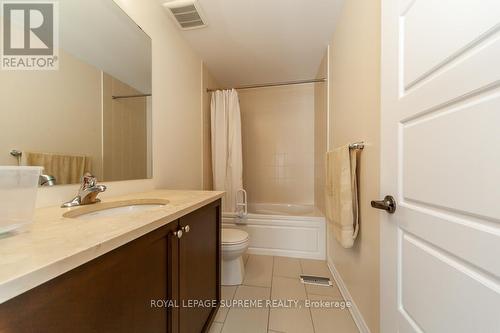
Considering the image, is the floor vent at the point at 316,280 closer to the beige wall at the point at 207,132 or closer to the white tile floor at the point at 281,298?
the white tile floor at the point at 281,298

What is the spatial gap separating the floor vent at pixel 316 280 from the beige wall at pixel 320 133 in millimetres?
769

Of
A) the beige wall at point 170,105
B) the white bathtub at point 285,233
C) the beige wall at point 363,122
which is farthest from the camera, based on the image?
the white bathtub at point 285,233

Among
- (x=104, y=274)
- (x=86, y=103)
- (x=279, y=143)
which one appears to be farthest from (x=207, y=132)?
(x=104, y=274)

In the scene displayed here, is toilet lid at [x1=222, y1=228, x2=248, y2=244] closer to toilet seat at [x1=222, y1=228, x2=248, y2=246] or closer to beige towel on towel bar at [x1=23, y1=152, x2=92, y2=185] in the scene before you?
toilet seat at [x1=222, y1=228, x2=248, y2=246]

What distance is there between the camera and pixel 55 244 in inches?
17.2

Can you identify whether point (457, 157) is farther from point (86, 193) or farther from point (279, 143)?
point (279, 143)

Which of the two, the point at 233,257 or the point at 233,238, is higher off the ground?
the point at 233,238

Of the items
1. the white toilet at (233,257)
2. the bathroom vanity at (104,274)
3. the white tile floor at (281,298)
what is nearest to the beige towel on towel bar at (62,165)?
the bathroom vanity at (104,274)

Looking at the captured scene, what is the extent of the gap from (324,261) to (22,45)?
262cm

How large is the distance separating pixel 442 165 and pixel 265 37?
1.89 meters

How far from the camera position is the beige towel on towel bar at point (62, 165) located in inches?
31.2

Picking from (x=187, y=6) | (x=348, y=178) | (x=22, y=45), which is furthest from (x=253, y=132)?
(x=22, y=45)

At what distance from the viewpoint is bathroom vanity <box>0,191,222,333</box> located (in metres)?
0.35

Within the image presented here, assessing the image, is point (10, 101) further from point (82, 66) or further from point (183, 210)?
point (183, 210)
